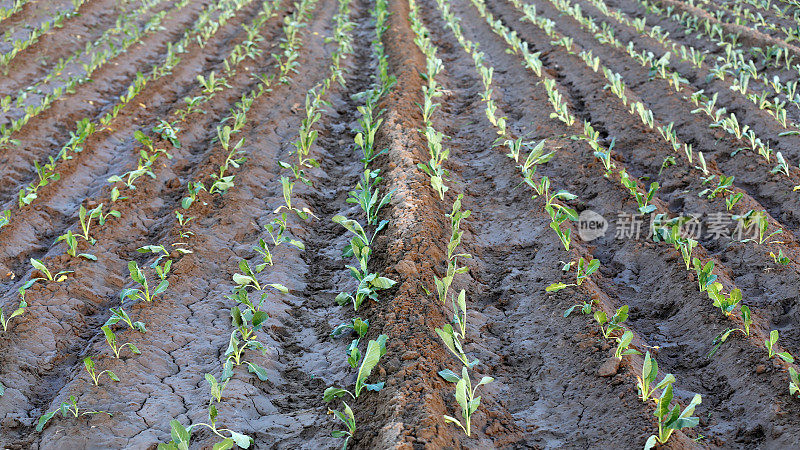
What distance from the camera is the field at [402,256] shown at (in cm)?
260

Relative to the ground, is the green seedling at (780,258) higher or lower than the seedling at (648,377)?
lower

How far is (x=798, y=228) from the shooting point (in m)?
3.90

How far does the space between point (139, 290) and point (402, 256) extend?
1.44 m

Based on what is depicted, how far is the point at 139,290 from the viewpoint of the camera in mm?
3361

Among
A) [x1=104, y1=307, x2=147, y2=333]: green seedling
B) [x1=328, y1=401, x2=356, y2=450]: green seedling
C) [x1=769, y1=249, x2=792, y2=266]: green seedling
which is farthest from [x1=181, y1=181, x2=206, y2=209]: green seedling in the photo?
[x1=769, y1=249, x2=792, y2=266]: green seedling

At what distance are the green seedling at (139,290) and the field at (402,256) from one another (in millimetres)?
22

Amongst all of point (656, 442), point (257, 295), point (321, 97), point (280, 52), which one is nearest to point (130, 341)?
point (257, 295)

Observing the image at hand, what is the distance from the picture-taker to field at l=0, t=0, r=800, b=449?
260 centimetres

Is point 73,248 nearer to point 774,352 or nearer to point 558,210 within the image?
point 558,210

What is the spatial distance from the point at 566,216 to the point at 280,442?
223 cm

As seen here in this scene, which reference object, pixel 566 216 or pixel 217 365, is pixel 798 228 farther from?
pixel 217 365

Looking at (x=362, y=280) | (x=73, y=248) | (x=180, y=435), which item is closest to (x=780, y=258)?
(x=362, y=280)

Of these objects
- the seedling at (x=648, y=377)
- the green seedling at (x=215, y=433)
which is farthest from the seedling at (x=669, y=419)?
the green seedling at (x=215, y=433)

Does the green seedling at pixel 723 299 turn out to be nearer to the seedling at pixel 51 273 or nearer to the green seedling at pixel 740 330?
the green seedling at pixel 740 330
